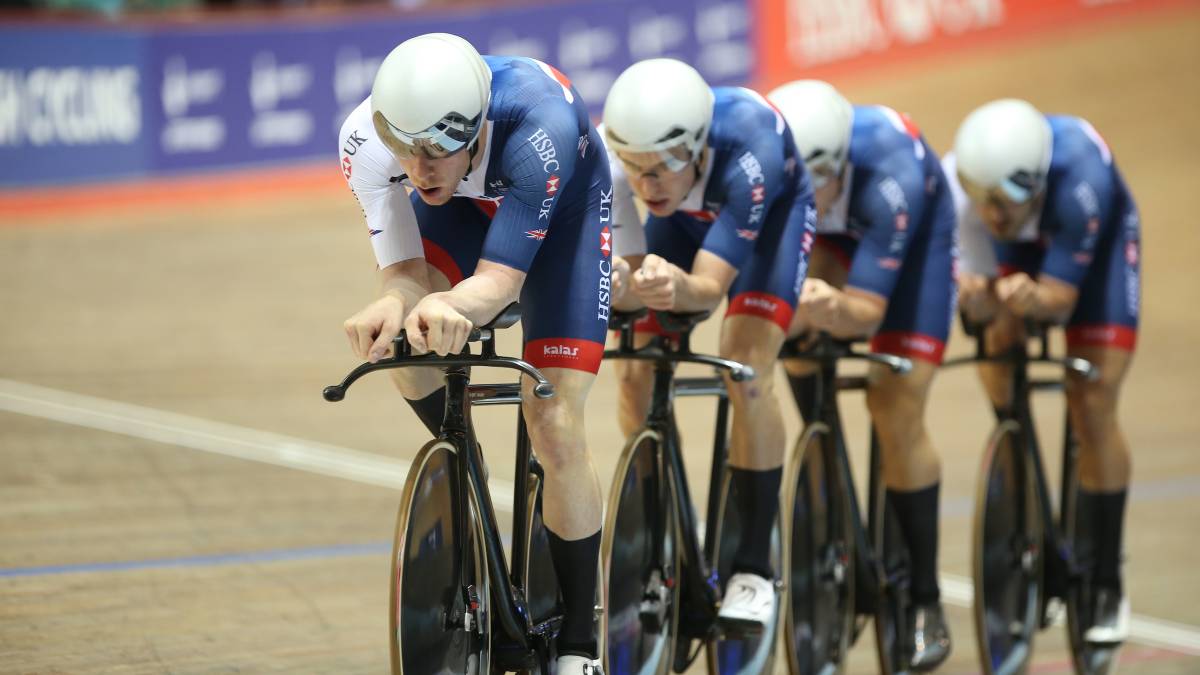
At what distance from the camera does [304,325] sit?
8.75 metres

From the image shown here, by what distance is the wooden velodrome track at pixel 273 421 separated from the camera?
14.2 ft

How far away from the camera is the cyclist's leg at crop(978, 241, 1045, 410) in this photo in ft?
15.9

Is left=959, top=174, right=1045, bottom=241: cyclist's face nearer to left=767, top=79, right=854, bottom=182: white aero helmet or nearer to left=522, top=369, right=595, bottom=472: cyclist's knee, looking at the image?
left=767, top=79, right=854, bottom=182: white aero helmet

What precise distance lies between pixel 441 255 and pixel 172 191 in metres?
9.45

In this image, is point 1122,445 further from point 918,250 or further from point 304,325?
point 304,325

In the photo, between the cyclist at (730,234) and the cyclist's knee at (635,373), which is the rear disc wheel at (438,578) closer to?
the cyclist at (730,234)

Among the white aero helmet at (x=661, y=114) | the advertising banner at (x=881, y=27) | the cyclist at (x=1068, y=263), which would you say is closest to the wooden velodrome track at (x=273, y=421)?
the advertising banner at (x=881, y=27)

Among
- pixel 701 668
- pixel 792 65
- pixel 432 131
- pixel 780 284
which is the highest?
pixel 792 65

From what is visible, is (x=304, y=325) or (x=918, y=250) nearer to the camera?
(x=918, y=250)

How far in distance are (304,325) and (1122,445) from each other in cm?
515

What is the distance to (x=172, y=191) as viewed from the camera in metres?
12.2

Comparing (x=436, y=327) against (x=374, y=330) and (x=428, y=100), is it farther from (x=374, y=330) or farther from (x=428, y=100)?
(x=428, y=100)

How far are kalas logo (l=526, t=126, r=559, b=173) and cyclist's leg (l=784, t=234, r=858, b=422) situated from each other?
5.29 ft

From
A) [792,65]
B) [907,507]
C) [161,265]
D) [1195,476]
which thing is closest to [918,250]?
[907,507]
